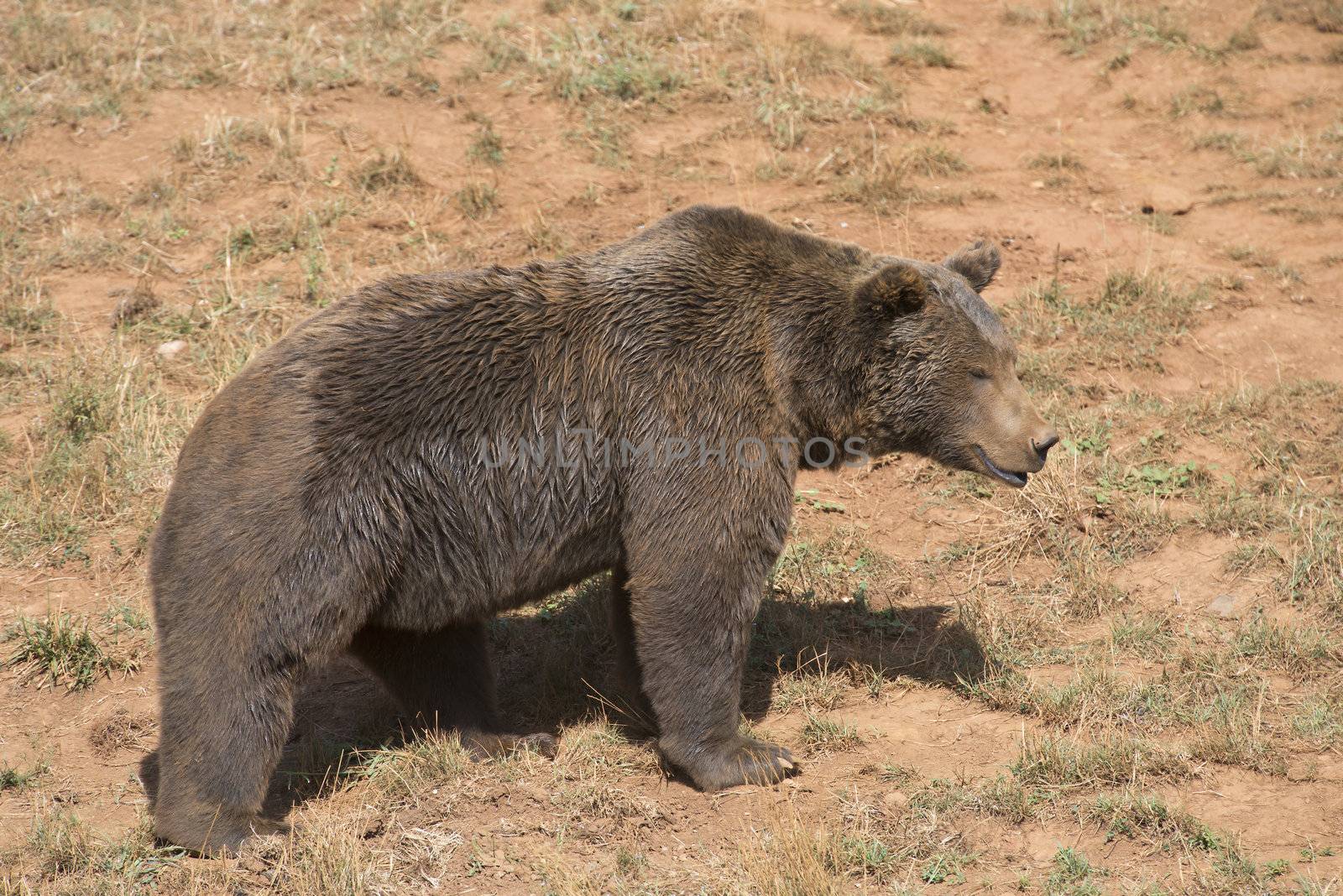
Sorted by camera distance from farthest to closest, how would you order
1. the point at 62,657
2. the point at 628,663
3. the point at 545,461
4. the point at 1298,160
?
the point at 1298,160
the point at 62,657
the point at 628,663
the point at 545,461

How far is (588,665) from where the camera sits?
21.5ft

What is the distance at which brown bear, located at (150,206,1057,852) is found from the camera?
4.79m

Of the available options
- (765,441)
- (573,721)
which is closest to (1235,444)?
(765,441)

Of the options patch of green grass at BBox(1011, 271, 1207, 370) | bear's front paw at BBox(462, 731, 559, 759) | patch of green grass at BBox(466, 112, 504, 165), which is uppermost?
patch of green grass at BBox(466, 112, 504, 165)

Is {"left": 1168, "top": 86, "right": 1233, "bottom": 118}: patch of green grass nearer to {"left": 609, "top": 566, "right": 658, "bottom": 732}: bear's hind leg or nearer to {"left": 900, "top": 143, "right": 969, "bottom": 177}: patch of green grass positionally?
{"left": 900, "top": 143, "right": 969, "bottom": 177}: patch of green grass

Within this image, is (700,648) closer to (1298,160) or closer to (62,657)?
(62,657)

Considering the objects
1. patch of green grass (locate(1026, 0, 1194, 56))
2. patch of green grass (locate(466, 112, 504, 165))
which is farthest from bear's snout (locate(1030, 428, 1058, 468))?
patch of green grass (locate(1026, 0, 1194, 56))

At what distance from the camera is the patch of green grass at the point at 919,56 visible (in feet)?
37.3

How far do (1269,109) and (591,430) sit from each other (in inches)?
339

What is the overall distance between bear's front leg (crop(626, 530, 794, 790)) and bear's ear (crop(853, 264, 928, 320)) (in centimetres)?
115

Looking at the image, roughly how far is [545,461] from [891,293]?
1693 mm

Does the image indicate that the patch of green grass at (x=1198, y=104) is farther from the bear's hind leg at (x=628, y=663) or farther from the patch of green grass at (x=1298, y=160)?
the bear's hind leg at (x=628, y=663)

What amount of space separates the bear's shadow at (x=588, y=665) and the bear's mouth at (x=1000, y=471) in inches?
43.8

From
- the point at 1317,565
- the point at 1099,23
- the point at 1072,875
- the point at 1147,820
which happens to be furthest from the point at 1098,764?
the point at 1099,23
